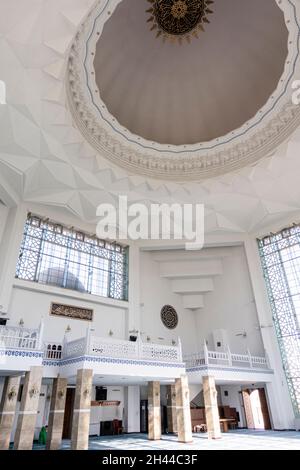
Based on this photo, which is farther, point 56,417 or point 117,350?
point 117,350

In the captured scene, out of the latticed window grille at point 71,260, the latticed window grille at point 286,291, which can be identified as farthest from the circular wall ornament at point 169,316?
the latticed window grille at point 286,291

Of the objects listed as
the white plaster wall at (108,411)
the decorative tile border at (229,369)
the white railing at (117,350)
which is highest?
the white railing at (117,350)

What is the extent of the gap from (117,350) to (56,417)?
2710 millimetres

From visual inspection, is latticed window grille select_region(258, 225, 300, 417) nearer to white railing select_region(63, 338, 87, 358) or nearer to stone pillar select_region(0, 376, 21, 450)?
white railing select_region(63, 338, 87, 358)

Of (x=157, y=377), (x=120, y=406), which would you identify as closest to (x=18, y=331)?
(x=157, y=377)

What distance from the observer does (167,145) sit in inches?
607

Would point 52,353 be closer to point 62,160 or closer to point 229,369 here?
point 229,369

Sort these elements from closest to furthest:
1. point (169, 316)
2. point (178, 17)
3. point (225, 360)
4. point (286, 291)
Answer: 1. point (178, 17)
2. point (225, 360)
3. point (286, 291)
4. point (169, 316)

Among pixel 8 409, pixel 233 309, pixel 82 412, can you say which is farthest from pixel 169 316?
pixel 8 409

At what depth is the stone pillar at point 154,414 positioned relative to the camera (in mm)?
11328

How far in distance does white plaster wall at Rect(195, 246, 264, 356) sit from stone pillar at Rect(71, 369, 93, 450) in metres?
9.36

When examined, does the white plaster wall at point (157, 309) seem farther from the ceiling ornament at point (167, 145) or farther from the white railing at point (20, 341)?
the white railing at point (20, 341)

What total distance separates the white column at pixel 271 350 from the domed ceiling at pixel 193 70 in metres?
6.80

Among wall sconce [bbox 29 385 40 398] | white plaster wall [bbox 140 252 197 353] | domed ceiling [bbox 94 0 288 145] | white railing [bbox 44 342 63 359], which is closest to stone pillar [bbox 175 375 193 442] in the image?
white railing [bbox 44 342 63 359]
